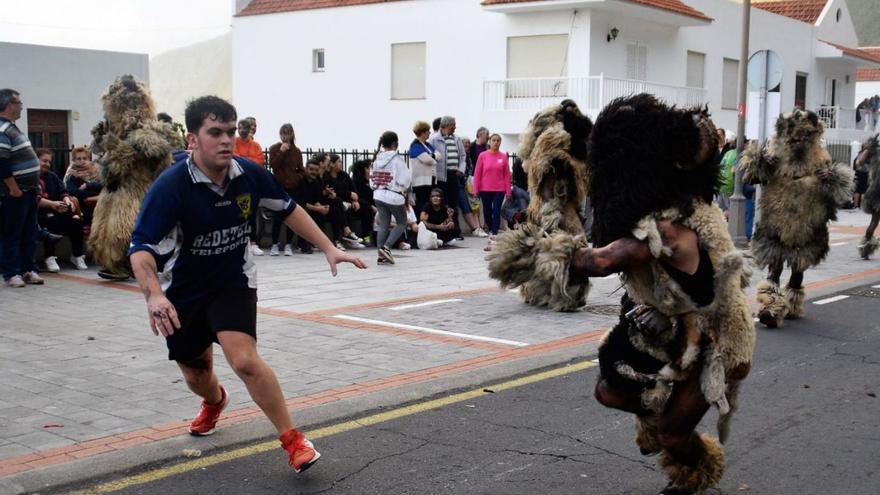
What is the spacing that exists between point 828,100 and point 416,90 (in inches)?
793

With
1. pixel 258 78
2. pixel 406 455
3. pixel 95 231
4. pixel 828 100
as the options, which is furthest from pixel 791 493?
pixel 828 100

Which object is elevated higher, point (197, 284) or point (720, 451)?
point (197, 284)

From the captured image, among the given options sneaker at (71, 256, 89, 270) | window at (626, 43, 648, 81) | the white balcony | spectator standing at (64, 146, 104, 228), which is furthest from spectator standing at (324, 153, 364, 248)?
window at (626, 43, 648, 81)

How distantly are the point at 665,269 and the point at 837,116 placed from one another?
39.8 meters

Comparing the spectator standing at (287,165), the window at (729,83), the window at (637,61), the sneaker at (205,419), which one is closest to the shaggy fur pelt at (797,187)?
the sneaker at (205,419)

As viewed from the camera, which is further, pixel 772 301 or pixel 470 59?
pixel 470 59

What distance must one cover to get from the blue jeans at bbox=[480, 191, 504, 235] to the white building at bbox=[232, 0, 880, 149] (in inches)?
438

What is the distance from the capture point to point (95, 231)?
11.2 m

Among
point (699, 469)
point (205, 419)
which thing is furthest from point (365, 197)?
point (699, 469)

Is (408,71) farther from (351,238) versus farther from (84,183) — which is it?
(84,183)

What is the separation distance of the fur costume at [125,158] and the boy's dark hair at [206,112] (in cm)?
605

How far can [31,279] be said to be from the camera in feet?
37.0

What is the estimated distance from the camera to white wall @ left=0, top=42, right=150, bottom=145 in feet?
81.1

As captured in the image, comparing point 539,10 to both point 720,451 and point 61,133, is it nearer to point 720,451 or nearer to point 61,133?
point 61,133
